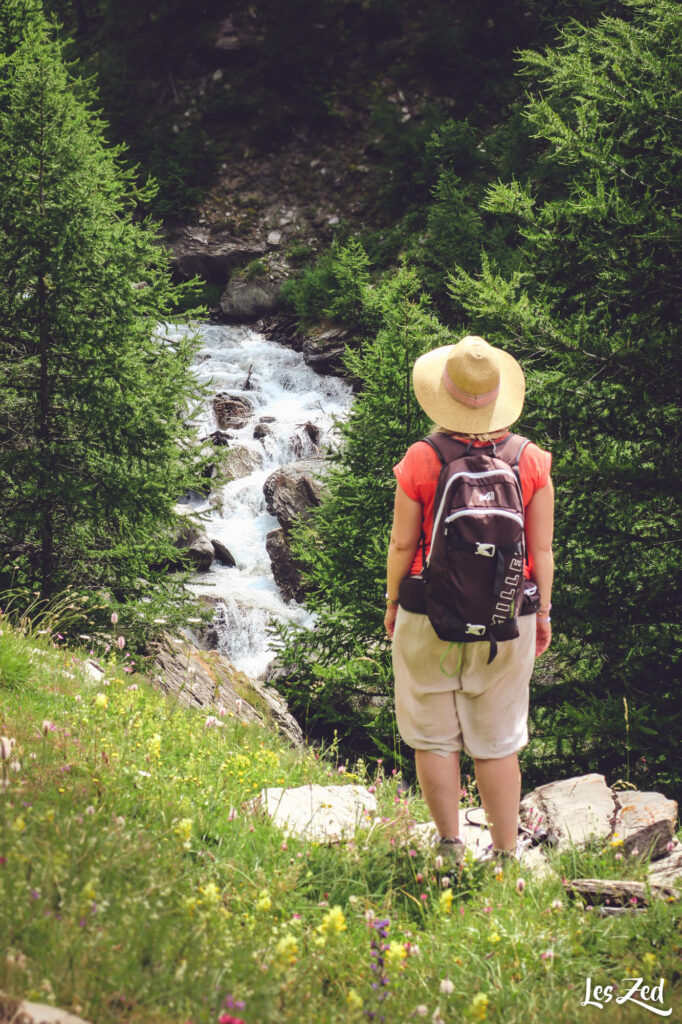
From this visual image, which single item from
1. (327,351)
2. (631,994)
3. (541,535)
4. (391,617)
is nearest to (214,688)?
(391,617)

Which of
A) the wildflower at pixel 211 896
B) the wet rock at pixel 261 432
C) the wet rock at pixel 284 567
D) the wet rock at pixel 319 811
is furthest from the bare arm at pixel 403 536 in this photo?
the wet rock at pixel 261 432

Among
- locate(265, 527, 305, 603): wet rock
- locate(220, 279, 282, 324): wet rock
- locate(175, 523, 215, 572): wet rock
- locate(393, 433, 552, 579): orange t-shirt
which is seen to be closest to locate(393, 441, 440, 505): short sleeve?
locate(393, 433, 552, 579): orange t-shirt

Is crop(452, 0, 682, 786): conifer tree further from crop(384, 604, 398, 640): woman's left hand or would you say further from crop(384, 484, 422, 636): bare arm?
crop(384, 484, 422, 636): bare arm

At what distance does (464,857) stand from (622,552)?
152 inches

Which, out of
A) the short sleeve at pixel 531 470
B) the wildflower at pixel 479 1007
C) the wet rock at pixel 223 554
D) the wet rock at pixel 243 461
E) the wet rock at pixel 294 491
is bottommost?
the wet rock at pixel 223 554

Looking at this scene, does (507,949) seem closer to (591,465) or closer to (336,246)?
(591,465)

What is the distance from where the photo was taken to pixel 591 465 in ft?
19.6

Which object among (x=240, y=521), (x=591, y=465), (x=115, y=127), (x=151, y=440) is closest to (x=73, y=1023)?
(x=591, y=465)

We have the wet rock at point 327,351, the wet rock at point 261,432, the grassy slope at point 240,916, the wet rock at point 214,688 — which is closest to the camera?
the grassy slope at point 240,916

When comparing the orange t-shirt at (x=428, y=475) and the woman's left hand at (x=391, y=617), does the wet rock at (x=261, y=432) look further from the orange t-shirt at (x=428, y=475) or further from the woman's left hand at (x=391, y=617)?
the orange t-shirt at (x=428, y=475)

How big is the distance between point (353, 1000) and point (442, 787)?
→ 1.19 m

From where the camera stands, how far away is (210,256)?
3462cm

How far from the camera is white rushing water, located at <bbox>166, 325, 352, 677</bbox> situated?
1528 cm

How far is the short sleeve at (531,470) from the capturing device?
119 inches
